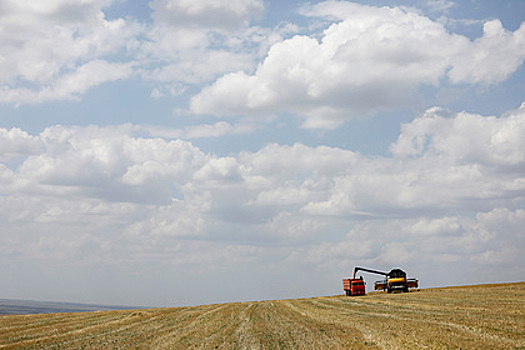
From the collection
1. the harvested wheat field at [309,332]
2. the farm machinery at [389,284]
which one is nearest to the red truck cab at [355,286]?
the farm machinery at [389,284]

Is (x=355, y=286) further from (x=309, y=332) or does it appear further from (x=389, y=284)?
(x=309, y=332)

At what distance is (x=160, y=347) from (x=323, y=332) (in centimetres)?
980

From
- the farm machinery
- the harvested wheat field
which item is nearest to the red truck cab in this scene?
the farm machinery

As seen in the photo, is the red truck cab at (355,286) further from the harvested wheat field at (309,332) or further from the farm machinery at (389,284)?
the harvested wheat field at (309,332)

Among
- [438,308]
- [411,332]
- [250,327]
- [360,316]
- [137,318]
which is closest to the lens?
[411,332]

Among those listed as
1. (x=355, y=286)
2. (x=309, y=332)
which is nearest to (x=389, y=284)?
(x=355, y=286)

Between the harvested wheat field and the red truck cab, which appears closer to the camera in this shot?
the harvested wheat field

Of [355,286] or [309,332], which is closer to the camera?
[309,332]

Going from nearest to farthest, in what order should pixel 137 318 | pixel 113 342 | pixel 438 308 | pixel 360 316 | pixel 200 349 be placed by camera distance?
pixel 200 349 < pixel 113 342 < pixel 360 316 < pixel 438 308 < pixel 137 318

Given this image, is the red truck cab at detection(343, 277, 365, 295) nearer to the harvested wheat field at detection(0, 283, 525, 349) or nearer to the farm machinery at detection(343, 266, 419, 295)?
the farm machinery at detection(343, 266, 419, 295)

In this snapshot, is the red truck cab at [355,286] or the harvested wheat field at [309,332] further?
the red truck cab at [355,286]

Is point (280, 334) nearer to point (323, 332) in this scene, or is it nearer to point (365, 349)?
point (323, 332)

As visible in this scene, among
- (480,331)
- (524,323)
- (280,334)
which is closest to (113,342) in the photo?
(280,334)

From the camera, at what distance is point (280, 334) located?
3078cm
